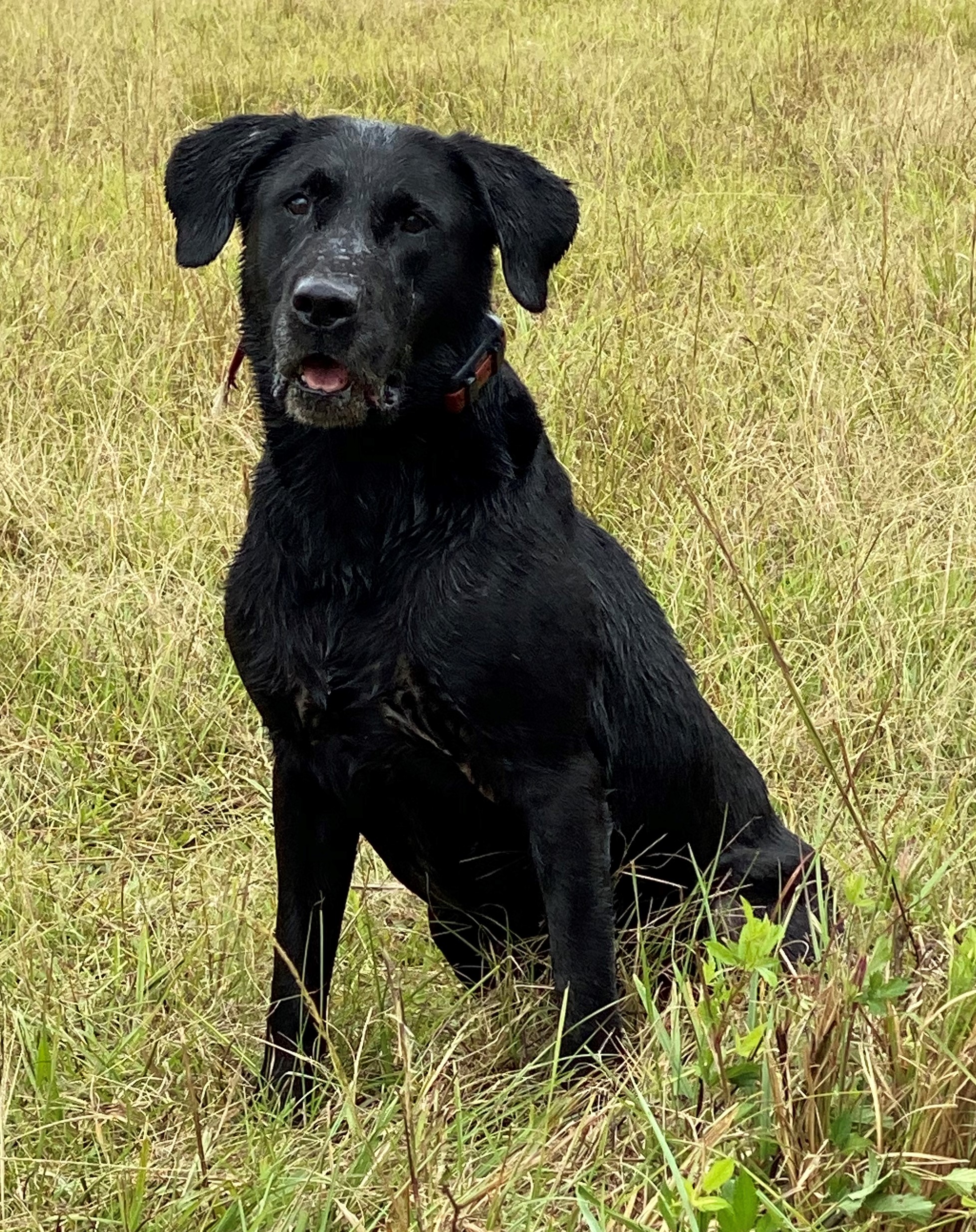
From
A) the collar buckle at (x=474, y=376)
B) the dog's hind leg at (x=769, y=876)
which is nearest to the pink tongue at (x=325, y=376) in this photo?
the collar buckle at (x=474, y=376)

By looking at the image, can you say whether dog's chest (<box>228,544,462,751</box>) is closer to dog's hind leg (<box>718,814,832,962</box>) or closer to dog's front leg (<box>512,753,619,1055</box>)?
dog's front leg (<box>512,753,619,1055</box>)

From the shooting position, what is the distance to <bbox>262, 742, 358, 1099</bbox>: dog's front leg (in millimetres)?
2330

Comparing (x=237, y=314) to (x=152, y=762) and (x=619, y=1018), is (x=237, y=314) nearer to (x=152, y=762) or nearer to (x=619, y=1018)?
(x=152, y=762)

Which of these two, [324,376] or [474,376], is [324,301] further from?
[474,376]

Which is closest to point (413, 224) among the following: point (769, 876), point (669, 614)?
point (769, 876)

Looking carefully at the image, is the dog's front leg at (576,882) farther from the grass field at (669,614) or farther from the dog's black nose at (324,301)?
the dog's black nose at (324,301)

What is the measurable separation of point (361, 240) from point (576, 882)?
3.17 ft

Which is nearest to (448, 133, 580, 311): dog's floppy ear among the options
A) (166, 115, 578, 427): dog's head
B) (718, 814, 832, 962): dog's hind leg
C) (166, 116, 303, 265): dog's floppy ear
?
(166, 115, 578, 427): dog's head

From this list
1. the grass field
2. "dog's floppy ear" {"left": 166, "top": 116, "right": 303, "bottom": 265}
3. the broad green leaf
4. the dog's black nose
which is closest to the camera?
the broad green leaf

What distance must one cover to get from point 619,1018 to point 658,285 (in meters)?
2.91

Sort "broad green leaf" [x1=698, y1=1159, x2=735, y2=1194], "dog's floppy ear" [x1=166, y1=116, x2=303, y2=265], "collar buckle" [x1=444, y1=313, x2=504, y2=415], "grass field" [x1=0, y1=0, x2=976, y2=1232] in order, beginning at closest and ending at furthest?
"broad green leaf" [x1=698, y1=1159, x2=735, y2=1194] → "grass field" [x1=0, y1=0, x2=976, y2=1232] → "collar buckle" [x1=444, y1=313, x2=504, y2=415] → "dog's floppy ear" [x1=166, y1=116, x2=303, y2=265]

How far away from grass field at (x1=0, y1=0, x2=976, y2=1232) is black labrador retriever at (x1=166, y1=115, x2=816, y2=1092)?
19 centimetres

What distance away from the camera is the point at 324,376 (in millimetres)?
2215

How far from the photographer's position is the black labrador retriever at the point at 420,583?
7.14ft
